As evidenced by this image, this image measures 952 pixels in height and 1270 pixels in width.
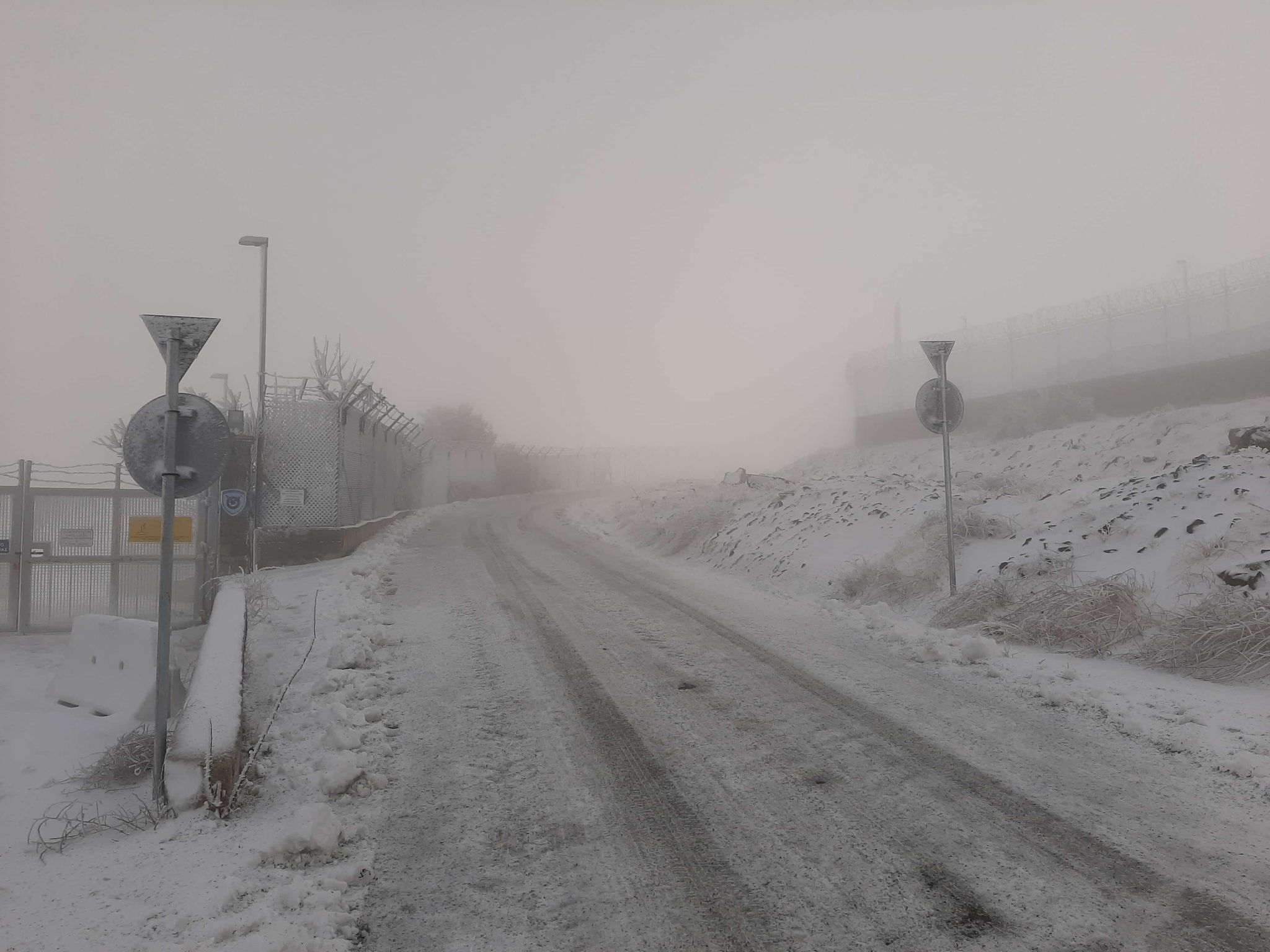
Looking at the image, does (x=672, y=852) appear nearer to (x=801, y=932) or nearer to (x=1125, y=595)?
(x=801, y=932)

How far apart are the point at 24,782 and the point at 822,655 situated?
655 centimetres

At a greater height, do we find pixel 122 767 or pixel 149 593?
pixel 149 593

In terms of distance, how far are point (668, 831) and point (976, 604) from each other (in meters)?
5.57

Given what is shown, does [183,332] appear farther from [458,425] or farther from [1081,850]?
[458,425]

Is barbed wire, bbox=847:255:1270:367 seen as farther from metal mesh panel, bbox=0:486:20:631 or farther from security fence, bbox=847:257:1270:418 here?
metal mesh panel, bbox=0:486:20:631

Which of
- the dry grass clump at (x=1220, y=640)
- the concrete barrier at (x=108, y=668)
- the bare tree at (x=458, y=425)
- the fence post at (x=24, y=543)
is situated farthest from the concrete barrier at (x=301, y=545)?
the bare tree at (x=458, y=425)

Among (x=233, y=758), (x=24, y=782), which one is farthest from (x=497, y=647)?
(x=24, y=782)

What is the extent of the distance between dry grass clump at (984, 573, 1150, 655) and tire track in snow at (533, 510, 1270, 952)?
2579 millimetres

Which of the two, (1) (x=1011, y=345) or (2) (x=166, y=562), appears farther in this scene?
(1) (x=1011, y=345)

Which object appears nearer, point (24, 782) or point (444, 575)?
point (24, 782)

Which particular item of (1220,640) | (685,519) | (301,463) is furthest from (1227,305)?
(301,463)

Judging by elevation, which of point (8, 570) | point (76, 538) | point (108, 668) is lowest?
point (108, 668)

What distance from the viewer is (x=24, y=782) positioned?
529 centimetres

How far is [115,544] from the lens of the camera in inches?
412
